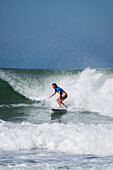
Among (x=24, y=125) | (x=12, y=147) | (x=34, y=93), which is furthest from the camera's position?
(x=34, y=93)

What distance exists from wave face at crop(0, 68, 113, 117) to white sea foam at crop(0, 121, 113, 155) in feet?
13.6

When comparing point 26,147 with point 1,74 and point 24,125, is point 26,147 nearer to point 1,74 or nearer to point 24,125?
point 24,125

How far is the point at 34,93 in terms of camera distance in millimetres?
16453

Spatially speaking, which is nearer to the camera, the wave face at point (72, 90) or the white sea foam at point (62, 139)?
the white sea foam at point (62, 139)

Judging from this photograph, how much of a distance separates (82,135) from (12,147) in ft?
4.93

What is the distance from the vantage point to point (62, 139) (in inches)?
213

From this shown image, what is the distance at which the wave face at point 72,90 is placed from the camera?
37.3 ft

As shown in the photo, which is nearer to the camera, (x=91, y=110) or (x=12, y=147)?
(x=12, y=147)

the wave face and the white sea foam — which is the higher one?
the wave face

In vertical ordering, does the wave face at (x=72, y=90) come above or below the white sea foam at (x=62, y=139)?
above

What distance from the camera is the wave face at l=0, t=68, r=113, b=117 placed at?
447 inches

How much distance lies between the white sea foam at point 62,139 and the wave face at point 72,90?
4143 millimetres

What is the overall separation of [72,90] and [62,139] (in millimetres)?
8277

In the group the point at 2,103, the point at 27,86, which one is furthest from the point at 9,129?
the point at 27,86
